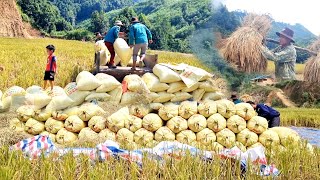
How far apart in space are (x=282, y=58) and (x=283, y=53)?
0.08 meters

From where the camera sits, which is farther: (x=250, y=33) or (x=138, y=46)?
(x=138, y=46)

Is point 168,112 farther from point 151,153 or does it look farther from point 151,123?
point 151,153

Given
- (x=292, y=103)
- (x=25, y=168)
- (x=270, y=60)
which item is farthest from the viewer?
(x=292, y=103)

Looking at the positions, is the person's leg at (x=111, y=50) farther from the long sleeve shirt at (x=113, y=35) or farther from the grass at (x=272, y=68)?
the grass at (x=272, y=68)

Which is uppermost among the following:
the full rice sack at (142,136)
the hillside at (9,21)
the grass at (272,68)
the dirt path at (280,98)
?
the hillside at (9,21)

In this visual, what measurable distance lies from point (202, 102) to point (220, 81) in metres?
0.70

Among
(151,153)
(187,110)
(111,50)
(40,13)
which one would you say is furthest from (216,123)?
(40,13)

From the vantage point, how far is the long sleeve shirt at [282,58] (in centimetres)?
505

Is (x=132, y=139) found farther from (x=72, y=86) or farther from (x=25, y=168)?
(x=25, y=168)

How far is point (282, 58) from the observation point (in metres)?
5.04

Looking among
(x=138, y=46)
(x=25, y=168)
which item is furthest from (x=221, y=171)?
(x=138, y=46)

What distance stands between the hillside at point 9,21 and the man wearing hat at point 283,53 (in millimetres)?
26117

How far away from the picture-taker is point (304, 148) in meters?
3.55

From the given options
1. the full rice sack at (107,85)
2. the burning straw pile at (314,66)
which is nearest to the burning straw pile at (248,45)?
the burning straw pile at (314,66)
